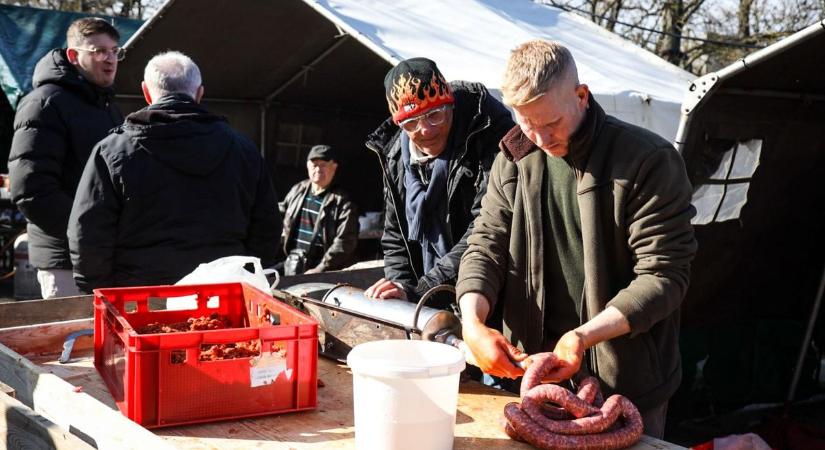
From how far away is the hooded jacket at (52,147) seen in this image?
379cm

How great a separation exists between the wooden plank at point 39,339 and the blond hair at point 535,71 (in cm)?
156

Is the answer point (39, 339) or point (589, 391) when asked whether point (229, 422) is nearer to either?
point (589, 391)

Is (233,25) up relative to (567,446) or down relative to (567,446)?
up

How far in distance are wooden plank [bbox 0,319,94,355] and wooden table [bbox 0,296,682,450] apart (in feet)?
0.64

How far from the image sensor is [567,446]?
177cm

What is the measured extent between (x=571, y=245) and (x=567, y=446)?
609mm

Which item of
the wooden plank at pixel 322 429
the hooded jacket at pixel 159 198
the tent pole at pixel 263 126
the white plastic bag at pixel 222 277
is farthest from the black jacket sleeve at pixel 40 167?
the tent pole at pixel 263 126

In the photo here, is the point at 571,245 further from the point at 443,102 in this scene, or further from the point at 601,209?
the point at 443,102

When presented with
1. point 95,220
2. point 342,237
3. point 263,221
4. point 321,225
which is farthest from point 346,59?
point 95,220

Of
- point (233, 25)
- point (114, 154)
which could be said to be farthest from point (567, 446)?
point (233, 25)

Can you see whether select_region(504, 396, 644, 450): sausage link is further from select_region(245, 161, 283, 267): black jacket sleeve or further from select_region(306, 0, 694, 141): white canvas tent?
select_region(306, 0, 694, 141): white canvas tent

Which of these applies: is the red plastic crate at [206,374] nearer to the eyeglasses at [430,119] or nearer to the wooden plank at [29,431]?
the wooden plank at [29,431]

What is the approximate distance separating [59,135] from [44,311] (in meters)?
1.08

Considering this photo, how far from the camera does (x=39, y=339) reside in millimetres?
2674
